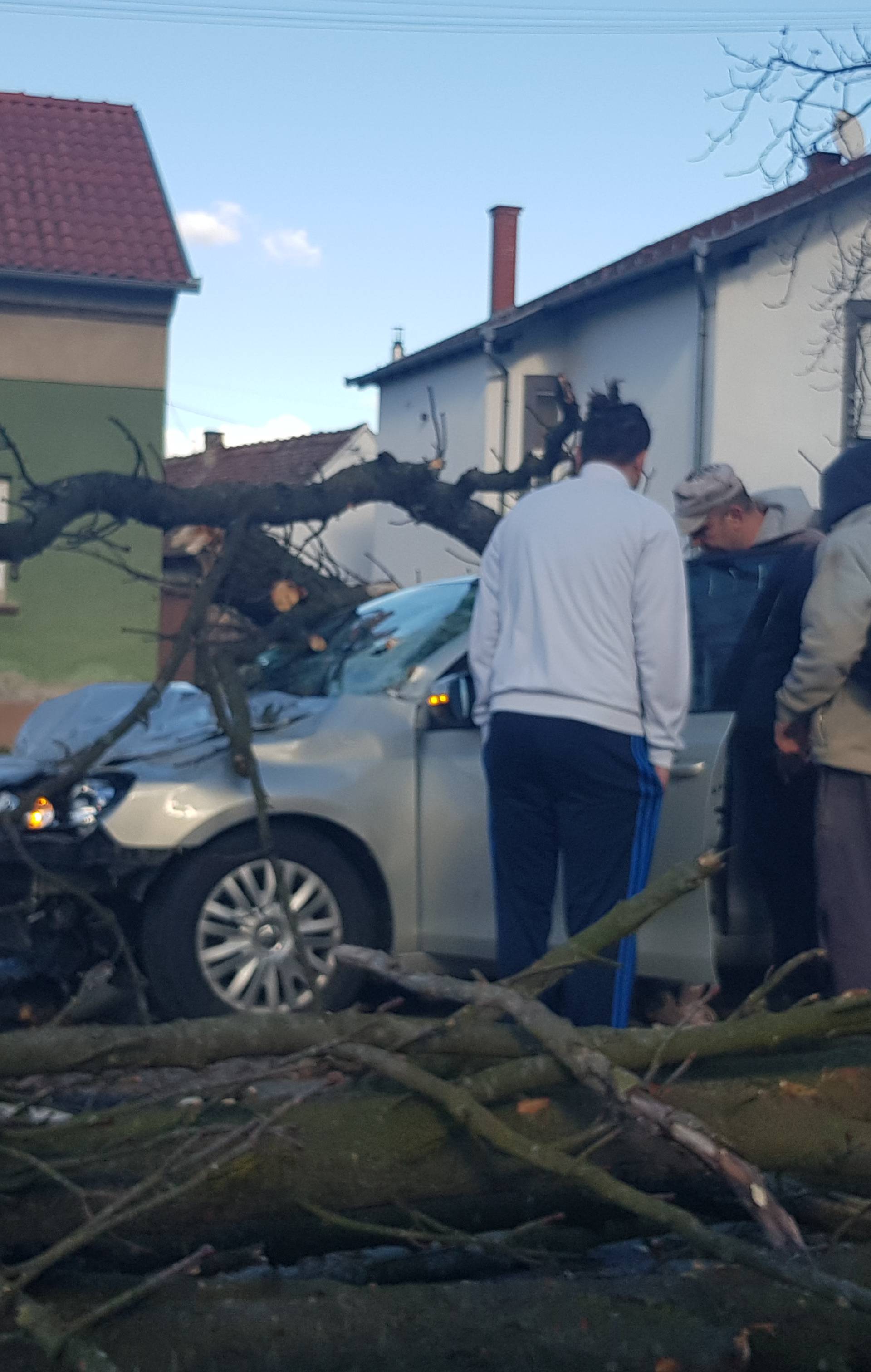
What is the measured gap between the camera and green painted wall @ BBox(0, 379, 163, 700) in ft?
68.0

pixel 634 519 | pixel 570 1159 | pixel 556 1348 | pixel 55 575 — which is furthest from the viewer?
pixel 55 575

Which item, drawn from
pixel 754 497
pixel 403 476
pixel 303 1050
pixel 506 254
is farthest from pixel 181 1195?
pixel 506 254

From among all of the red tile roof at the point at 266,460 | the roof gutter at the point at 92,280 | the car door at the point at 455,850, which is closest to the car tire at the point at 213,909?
the car door at the point at 455,850

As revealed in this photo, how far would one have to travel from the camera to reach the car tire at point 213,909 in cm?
562

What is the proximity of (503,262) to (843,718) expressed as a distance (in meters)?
27.9

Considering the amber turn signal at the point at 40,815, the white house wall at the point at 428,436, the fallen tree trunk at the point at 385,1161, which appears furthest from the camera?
the white house wall at the point at 428,436

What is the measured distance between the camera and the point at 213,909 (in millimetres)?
5711

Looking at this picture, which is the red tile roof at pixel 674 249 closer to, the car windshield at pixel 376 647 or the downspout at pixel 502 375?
the downspout at pixel 502 375

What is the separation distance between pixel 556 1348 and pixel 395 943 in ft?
11.7

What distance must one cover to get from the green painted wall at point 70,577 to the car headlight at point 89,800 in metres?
15.2

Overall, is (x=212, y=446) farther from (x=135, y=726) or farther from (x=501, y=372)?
(x=135, y=726)

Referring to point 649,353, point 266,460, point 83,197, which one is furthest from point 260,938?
point 266,460

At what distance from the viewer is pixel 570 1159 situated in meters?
2.54

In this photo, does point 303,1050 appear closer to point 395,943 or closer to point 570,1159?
point 570,1159
